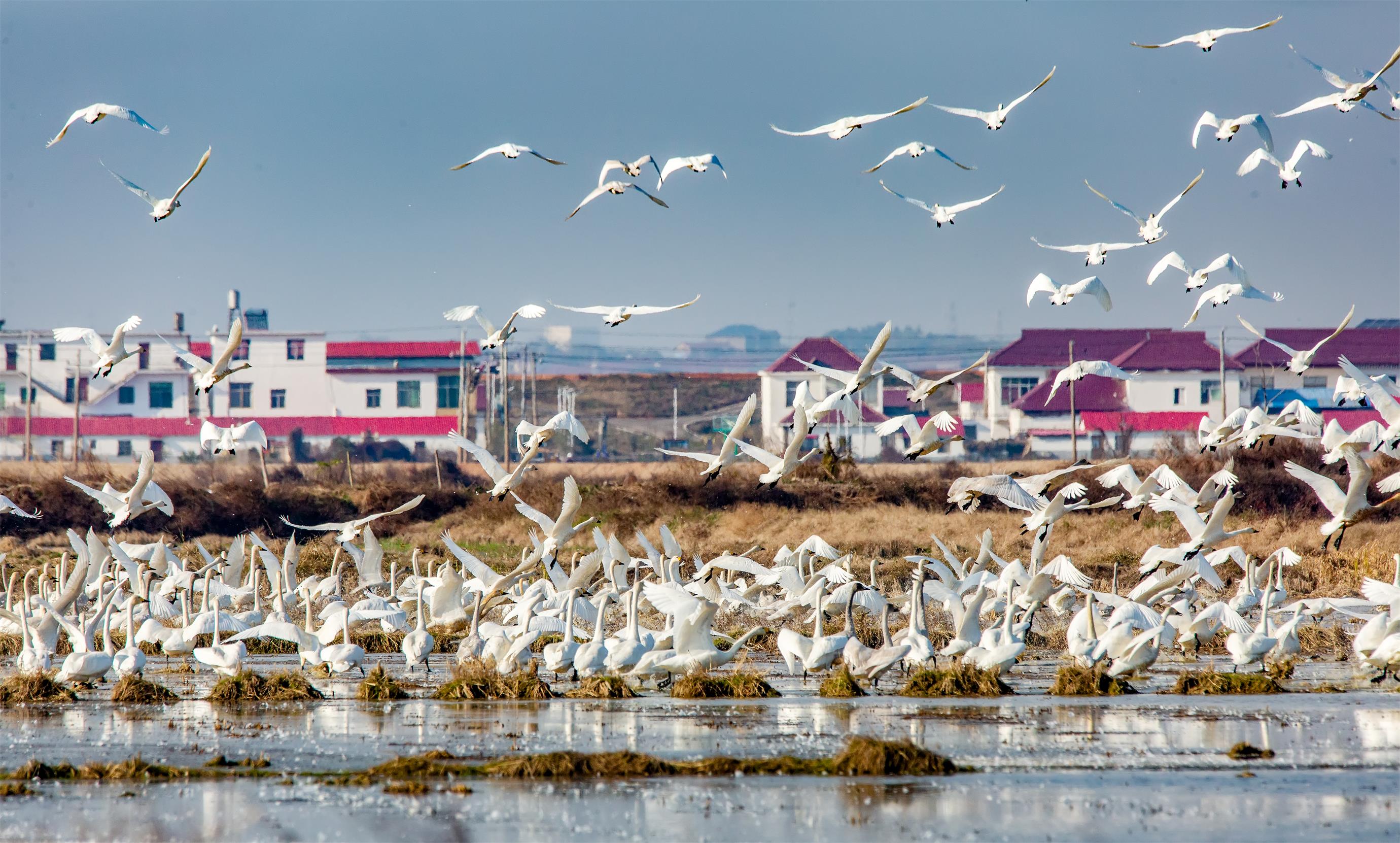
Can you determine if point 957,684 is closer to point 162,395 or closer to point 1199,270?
point 1199,270

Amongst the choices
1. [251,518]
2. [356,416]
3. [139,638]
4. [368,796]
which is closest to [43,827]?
[368,796]

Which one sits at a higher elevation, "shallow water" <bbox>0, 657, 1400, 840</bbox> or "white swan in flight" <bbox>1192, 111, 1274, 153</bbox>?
"white swan in flight" <bbox>1192, 111, 1274, 153</bbox>

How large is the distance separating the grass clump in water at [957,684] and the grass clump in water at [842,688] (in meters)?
0.49

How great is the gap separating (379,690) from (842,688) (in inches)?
178

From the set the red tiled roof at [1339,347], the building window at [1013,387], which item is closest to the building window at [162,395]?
the building window at [1013,387]

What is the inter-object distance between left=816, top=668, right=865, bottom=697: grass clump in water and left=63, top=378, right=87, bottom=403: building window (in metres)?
67.2

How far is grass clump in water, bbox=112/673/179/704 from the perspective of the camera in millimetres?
15008

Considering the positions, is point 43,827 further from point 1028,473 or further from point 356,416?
point 356,416

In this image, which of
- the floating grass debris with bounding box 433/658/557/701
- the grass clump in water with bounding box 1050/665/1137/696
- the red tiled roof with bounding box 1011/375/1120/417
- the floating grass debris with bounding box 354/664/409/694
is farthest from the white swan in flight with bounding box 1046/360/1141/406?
the red tiled roof with bounding box 1011/375/1120/417

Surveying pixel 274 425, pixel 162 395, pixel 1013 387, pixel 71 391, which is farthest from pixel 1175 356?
pixel 71 391

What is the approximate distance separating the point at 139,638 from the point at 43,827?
890cm

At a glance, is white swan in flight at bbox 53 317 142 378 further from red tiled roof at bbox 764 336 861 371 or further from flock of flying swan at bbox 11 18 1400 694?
red tiled roof at bbox 764 336 861 371

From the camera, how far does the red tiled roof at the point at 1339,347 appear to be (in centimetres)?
7744

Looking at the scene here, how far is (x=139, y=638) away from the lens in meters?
18.6
